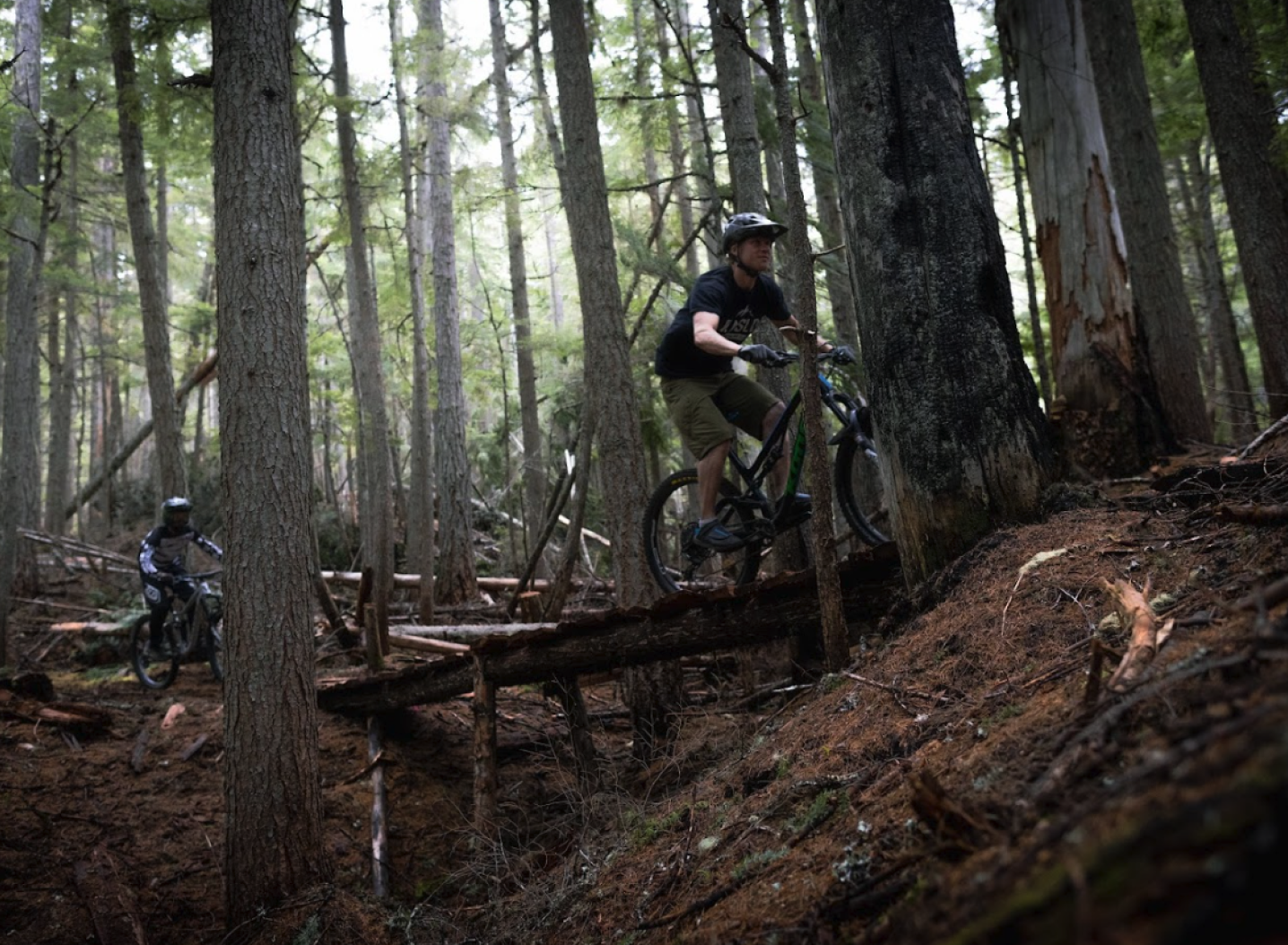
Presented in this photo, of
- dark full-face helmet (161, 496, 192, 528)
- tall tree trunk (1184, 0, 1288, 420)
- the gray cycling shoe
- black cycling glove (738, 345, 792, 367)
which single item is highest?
tall tree trunk (1184, 0, 1288, 420)

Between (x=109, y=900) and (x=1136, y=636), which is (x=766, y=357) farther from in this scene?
(x=109, y=900)

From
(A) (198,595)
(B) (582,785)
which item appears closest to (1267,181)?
(B) (582,785)

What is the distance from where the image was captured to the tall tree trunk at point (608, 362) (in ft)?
22.4

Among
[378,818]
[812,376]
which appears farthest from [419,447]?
[812,376]

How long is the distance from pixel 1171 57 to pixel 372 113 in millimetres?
14249

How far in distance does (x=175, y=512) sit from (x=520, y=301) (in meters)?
8.12

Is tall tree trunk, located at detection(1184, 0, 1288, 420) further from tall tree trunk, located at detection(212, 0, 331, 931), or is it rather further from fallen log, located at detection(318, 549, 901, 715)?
tall tree trunk, located at detection(212, 0, 331, 931)

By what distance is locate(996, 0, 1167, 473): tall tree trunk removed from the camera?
507 centimetres

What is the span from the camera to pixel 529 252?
46.9 metres

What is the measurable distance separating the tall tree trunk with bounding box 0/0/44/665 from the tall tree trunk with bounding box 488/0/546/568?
6897mm

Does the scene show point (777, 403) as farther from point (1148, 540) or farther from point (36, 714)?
point (36, 714)

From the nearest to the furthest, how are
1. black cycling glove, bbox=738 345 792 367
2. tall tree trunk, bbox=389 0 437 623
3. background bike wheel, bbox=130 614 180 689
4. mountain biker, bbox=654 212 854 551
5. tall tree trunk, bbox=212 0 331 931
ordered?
tall tree trunk, bbox=212 0 331 931 < black cycling glove, bbox=738 345 792 367 < mountain biker, bbox=654 212 854 551 < background bike wheel, bbox=130 614 180 689 < tall tree trunk, bbox=389 0 437 623

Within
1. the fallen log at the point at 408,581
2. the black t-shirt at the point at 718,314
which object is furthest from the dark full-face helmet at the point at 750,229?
the fallen log at the point at 408,581

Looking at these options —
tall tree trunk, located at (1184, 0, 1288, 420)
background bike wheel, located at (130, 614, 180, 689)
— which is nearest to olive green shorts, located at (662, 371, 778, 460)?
tall tree trunk, located at (1184, 0, 1288, 420)
